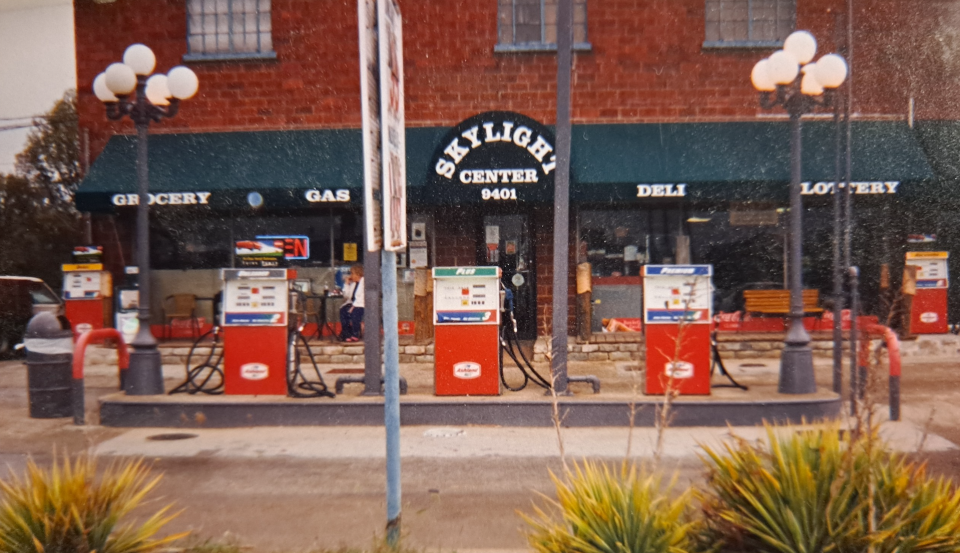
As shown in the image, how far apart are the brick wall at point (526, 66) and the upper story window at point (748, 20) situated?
0.24 meters

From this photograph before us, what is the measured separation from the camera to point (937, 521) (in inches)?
115

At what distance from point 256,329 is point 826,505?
6.47 m

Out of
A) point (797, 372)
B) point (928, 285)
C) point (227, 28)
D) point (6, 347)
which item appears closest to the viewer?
point (797, 372)

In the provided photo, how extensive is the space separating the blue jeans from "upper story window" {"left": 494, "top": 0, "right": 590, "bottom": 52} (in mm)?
5150

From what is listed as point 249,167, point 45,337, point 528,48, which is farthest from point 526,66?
point 45,337

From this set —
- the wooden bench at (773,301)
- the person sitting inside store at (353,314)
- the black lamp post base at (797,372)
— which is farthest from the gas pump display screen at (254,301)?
the wooden bench at (773,301)

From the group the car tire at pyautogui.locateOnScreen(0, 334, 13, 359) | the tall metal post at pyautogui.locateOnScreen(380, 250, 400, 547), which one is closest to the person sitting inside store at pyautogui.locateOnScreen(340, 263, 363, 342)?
the car tire at pyautogui.locateOnScreen(0, 334, 13, 359)

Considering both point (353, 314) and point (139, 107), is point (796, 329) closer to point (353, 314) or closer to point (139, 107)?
point (353, 314)

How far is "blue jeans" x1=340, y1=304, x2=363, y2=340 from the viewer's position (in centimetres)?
1197

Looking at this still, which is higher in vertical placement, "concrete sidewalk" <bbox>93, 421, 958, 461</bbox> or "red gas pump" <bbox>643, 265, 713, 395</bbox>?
"red gas pump" <bbox>643, 265, 713, 395</bbox>

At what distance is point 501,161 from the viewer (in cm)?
1096

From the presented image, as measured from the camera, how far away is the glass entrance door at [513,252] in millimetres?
12516

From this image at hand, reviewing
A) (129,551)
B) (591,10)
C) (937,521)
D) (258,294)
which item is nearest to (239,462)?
(258,294)

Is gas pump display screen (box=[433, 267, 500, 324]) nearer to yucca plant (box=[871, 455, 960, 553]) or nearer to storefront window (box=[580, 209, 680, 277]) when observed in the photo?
storefront window (box=[580, 209, 680, 277])
